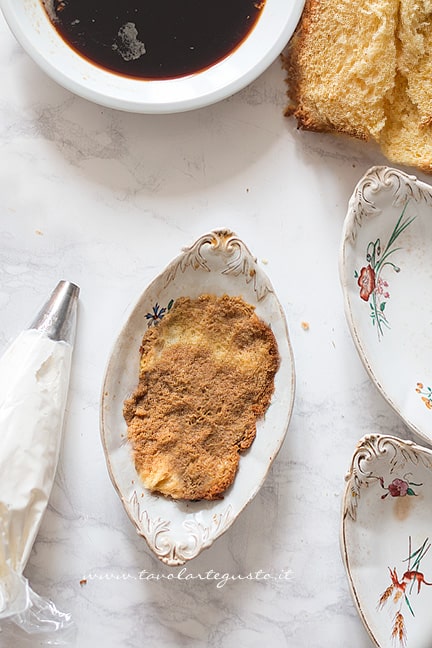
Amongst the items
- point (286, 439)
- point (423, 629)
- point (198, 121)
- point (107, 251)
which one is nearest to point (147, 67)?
point (198, 121)

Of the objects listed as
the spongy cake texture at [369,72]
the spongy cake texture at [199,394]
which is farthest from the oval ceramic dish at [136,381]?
the spongy cake texture at [369,72]

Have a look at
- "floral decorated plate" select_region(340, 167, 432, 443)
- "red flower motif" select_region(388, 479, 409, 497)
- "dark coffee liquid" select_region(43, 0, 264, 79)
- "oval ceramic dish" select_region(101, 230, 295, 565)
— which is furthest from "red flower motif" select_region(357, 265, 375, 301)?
"dark coffee liquid" select_region(43, 0, 264, 79)

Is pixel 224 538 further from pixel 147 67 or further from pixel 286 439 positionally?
pixel 147 67

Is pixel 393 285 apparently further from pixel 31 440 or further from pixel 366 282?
pixel 31 440

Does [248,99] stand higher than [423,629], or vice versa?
[248,99]

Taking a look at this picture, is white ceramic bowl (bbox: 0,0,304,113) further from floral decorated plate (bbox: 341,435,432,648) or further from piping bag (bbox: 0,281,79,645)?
floral decorated plate (bbox: 341,435,432,648)

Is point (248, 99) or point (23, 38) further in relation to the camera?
point (248, 99)
